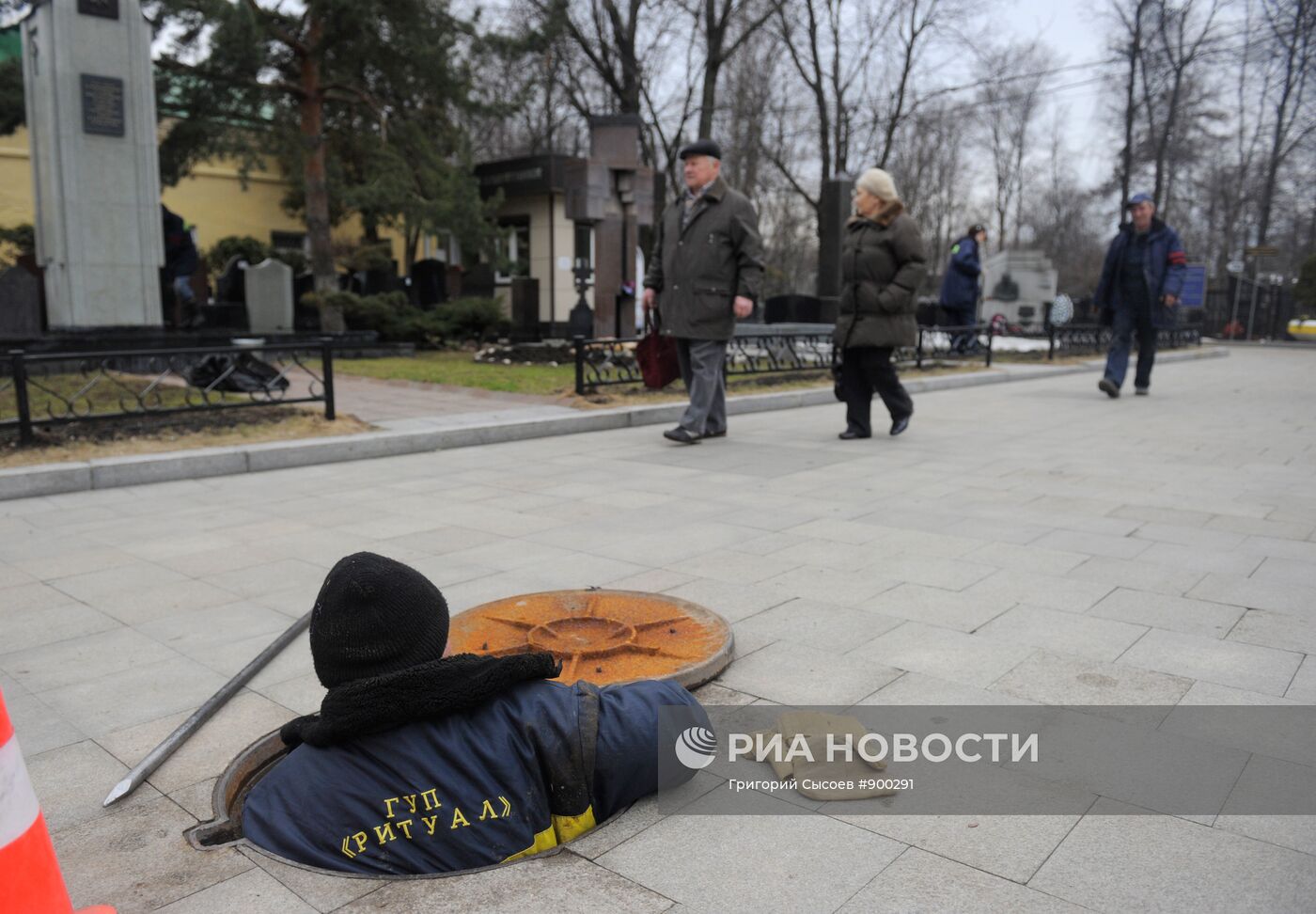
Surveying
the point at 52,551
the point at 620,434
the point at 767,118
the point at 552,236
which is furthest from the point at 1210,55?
the point at 52,551

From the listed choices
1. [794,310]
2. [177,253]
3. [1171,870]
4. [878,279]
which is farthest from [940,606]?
[794,310]

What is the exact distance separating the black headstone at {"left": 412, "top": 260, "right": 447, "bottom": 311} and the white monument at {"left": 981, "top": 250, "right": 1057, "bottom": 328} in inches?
638

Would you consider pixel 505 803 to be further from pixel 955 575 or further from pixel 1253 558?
pixel 1253 558

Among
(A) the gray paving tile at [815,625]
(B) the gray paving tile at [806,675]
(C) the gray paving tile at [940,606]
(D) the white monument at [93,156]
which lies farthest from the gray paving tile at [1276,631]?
(D) the white monument at [93,156]

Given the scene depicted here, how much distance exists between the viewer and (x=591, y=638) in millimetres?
3338

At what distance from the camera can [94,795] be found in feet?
8.32

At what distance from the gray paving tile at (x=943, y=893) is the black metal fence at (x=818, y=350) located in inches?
322

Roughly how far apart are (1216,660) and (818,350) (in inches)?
434

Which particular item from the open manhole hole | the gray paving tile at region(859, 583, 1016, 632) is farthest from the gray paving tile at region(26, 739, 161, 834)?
the gray paving tile at region(859, 583, 1016, 632)

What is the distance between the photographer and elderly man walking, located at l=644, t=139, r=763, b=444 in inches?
313

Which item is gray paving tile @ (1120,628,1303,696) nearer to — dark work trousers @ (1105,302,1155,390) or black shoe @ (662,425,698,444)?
black shoe @ (662,425,698,444)

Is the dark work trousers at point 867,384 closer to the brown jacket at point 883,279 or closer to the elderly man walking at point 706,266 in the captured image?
the brown jacket at point 883,279

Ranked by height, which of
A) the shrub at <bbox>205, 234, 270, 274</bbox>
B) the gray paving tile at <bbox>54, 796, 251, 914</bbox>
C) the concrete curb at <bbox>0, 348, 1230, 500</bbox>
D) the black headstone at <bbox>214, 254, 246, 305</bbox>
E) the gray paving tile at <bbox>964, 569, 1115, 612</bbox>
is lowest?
the gray paving tile at <bbox>54, 796, 251, 914</bbox>

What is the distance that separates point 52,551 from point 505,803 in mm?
3943
